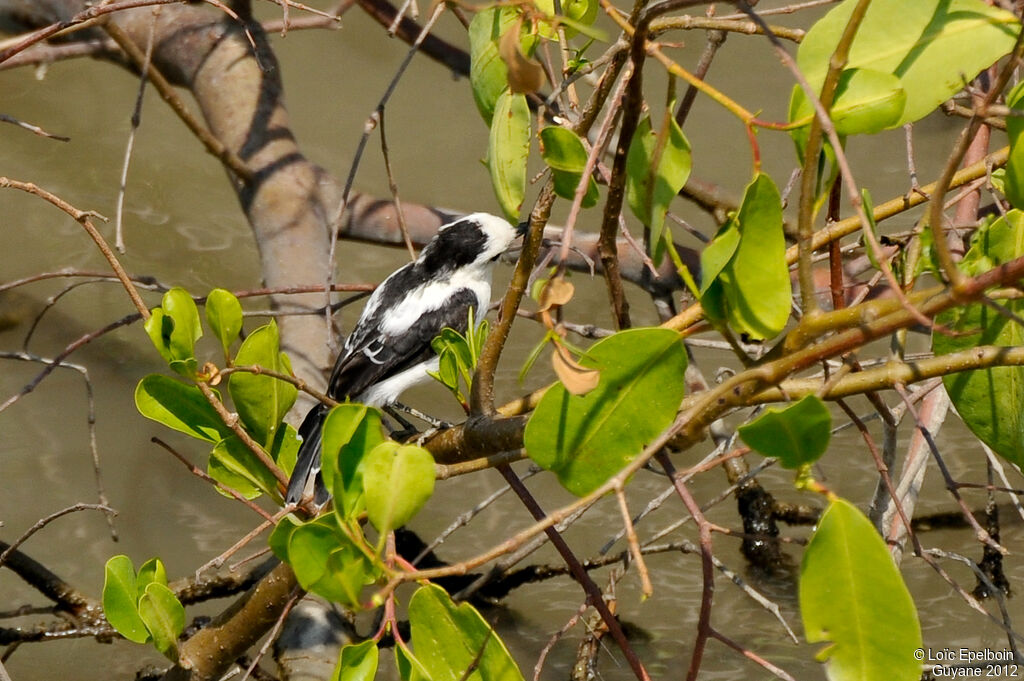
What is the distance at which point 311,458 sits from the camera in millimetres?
2562

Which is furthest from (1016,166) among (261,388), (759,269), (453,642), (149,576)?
(149,576)

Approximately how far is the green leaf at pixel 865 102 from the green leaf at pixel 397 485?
0.49 m

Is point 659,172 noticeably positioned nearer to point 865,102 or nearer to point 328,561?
point 865,102

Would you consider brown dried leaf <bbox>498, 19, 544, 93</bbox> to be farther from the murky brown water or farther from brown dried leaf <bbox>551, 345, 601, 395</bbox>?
the murky brown water

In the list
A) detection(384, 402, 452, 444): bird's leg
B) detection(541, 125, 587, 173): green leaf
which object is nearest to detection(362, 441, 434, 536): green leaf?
detection(541, 125, 587, 173): green leaf

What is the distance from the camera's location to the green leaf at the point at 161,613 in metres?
1.49

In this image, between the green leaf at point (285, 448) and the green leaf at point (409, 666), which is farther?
the green leaf at point (285, 448)

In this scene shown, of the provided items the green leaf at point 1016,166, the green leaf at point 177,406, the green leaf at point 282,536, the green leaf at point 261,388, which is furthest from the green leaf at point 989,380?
the green leaf at point 177,406

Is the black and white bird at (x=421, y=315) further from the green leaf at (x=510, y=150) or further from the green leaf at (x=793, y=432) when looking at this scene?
the green leaf at (x=793, y=432)

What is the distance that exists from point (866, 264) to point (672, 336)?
2.01 metres

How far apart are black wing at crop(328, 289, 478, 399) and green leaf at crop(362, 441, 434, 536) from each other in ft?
6.40

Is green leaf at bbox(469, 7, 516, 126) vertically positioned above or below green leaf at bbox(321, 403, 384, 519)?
above

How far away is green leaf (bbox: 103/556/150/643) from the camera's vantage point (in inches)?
59.8

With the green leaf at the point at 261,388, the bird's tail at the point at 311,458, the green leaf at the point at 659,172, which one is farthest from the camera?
the bird's tail at the point at 311,458
